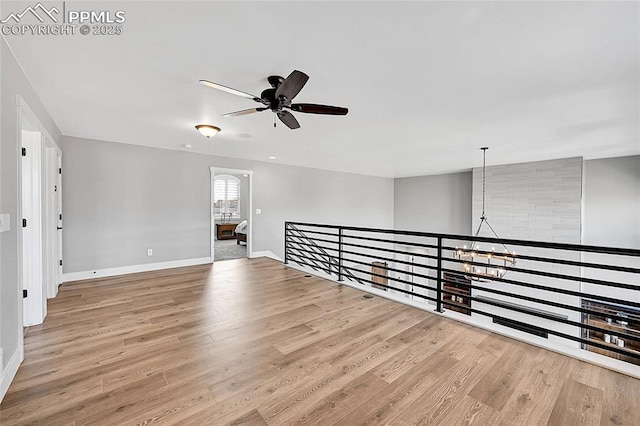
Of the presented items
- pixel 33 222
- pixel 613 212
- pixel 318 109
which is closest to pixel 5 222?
pixel 33 222

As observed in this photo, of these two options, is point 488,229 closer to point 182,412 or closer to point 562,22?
point 562,22

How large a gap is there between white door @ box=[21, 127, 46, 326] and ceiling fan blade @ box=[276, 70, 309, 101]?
2.59 metres

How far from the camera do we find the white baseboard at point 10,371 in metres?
1.74

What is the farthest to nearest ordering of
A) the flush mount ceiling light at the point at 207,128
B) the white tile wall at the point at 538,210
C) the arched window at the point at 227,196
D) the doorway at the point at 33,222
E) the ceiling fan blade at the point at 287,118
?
the arched window at the point at 227,196
the white tile wall at the point at 538,210
the flush mount ceiling light at the point at 207,128
the doorway at the point at 33,222
the ceiling fan blade at the point at 287,118

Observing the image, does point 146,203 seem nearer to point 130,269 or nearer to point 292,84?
point 130,269

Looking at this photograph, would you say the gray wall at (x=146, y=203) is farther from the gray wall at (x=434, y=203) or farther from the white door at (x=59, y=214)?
the gray wall at (x=434, y=203)

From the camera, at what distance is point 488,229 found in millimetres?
7031

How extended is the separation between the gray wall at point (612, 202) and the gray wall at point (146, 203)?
21.3ft

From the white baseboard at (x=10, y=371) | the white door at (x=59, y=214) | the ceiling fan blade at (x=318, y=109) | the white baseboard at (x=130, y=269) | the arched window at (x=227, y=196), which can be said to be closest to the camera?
the white baseboard at (x=10, y=371)

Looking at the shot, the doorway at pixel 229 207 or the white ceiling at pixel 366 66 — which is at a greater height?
the white ceiling at pixel 366 66

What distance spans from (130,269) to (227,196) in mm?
6352

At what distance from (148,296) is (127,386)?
211 centimetres

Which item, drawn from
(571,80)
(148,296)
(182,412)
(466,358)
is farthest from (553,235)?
(148,296)

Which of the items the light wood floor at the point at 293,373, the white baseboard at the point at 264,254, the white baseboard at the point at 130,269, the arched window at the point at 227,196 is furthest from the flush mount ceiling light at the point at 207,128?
the arched window at the point at 227,196
